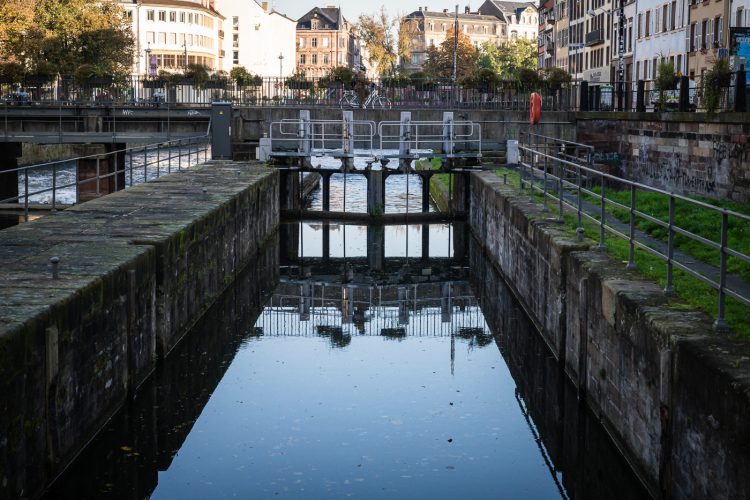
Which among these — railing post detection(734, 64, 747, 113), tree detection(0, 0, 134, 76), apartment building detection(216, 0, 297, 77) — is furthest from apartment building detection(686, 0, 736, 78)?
apartment building detection(216, 0, 297, 77)

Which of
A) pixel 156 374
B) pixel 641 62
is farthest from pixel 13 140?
pixel 641 62

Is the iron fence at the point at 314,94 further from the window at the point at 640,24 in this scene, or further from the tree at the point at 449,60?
the tree at the point at 449,60

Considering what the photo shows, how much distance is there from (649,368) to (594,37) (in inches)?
3155

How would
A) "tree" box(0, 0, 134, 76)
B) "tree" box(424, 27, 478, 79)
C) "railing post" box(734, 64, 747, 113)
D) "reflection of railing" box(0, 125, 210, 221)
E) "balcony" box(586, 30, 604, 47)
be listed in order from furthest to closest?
"tree" box(424, 27, 478, 79), "balcony" box(586, 30, 604, 47), "tree" box(0, 0, 134, 76), "railing post" box(734, 64, 747, 113), "reflection of railing" box(0, 125, 210, 221)

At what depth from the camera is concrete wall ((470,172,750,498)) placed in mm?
8797

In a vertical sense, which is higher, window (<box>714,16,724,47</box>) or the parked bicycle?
window (<box>714,16,724,47</box>)

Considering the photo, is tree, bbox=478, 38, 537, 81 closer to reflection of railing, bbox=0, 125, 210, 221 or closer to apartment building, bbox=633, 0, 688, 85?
apartment building, bbox=633, 0, 688, 85

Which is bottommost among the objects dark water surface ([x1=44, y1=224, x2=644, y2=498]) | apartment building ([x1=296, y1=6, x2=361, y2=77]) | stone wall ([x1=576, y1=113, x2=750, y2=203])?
dark water surface ([x1=44, y1=224, x2=644, y2=498])

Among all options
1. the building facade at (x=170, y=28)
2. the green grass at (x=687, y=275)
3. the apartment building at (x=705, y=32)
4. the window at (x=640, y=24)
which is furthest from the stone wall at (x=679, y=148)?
the building facade at (x=170, y=28)

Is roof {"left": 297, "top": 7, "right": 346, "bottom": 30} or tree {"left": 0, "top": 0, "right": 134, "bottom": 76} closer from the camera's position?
tree {"left": 0, "top": 0, "right": 134, "bottom": 76}

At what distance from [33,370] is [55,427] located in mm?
1049

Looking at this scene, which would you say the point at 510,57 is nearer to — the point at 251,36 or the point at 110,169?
the point at 251,36

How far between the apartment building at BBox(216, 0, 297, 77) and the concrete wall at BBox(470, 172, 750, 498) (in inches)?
5156

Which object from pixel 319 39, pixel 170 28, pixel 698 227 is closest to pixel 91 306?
pixel 698 227
